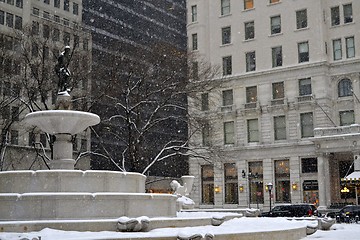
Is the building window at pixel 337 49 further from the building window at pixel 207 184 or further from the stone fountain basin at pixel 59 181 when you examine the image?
the stone fountain basin at pixel 59 181

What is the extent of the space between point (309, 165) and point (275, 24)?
51.4 ft

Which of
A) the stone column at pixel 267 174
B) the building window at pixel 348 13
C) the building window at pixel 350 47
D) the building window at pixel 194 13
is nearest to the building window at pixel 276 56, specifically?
the building window at pixel 350 47

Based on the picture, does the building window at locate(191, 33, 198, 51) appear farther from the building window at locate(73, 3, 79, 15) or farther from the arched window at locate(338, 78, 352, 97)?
the arched window at locate(338, 78, 352, 97)

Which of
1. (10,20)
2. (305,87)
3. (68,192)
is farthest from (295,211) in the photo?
(10,20)

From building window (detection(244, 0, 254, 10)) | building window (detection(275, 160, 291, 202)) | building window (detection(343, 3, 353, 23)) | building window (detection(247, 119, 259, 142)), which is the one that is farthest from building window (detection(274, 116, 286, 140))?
building window (detection(244, 0, 254, 10))

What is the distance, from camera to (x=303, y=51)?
5659 centimetres

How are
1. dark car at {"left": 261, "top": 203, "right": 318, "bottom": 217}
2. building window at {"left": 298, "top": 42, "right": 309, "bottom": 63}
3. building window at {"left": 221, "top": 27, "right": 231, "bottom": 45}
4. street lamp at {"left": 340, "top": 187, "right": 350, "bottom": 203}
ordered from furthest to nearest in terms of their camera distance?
building window at {"left": 221, "top": 27, "right": 231, "bottom": 45}
building window at {"left": 298, "top": 42, "right": 309, "bottom": 63}
street lamp at {"left": 340, "top": 187, "right": 350, "bottom": 203}
dark car at {"left": 261, "top": 203, "right": 318, "bottom": 217}

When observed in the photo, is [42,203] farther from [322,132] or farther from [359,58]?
[359,58]

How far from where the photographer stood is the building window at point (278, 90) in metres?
57.2

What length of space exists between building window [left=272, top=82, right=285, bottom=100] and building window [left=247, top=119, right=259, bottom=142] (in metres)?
3.38

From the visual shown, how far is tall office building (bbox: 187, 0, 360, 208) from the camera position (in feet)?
176

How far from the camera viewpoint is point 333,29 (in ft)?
184

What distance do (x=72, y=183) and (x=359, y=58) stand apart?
41711 mm

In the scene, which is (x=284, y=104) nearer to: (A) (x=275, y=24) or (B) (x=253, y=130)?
(B) (x=253, y=130)
